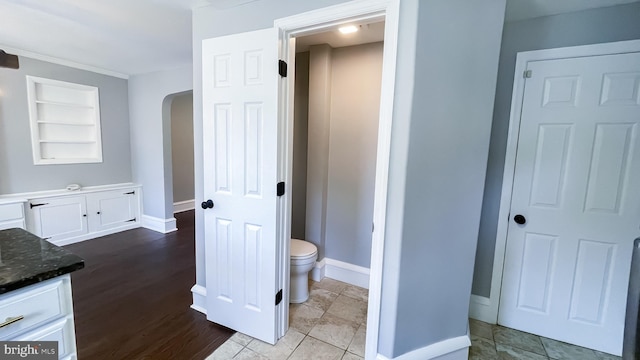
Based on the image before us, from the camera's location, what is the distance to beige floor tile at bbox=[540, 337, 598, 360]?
1.76 meters

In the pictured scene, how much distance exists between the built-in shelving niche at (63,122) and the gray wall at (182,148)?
4.38ft

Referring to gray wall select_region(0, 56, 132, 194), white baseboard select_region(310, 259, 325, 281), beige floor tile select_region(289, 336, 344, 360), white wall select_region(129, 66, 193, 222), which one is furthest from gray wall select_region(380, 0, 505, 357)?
gray wall select_region(0, 56, 132, 194)

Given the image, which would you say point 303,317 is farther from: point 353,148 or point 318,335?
point 353,148

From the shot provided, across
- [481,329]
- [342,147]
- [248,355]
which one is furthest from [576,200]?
[248,355]

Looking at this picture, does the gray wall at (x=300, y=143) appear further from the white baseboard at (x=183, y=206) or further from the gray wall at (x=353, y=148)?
the white baseboard at (x=183, y=206)

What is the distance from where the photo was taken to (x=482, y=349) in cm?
181

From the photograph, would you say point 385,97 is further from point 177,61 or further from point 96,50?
point 96,50

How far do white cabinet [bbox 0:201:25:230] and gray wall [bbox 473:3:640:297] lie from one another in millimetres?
4796

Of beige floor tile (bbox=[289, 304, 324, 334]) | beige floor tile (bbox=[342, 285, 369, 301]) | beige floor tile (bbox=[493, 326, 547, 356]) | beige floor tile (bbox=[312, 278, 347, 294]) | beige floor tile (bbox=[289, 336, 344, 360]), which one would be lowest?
beige floor tile (bbox=[289, 336, 344, 360])

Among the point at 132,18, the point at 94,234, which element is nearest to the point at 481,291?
the point at 132,18

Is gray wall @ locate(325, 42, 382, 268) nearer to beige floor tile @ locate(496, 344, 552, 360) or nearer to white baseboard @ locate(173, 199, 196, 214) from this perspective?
beige floor tile @ locate(496, 344, 552, 360)

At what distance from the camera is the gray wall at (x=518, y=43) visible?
165 cm

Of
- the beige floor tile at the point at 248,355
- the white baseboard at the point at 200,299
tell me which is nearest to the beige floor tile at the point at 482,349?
the beige floor tile at the point at 248,355

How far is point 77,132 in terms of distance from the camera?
3684mm
